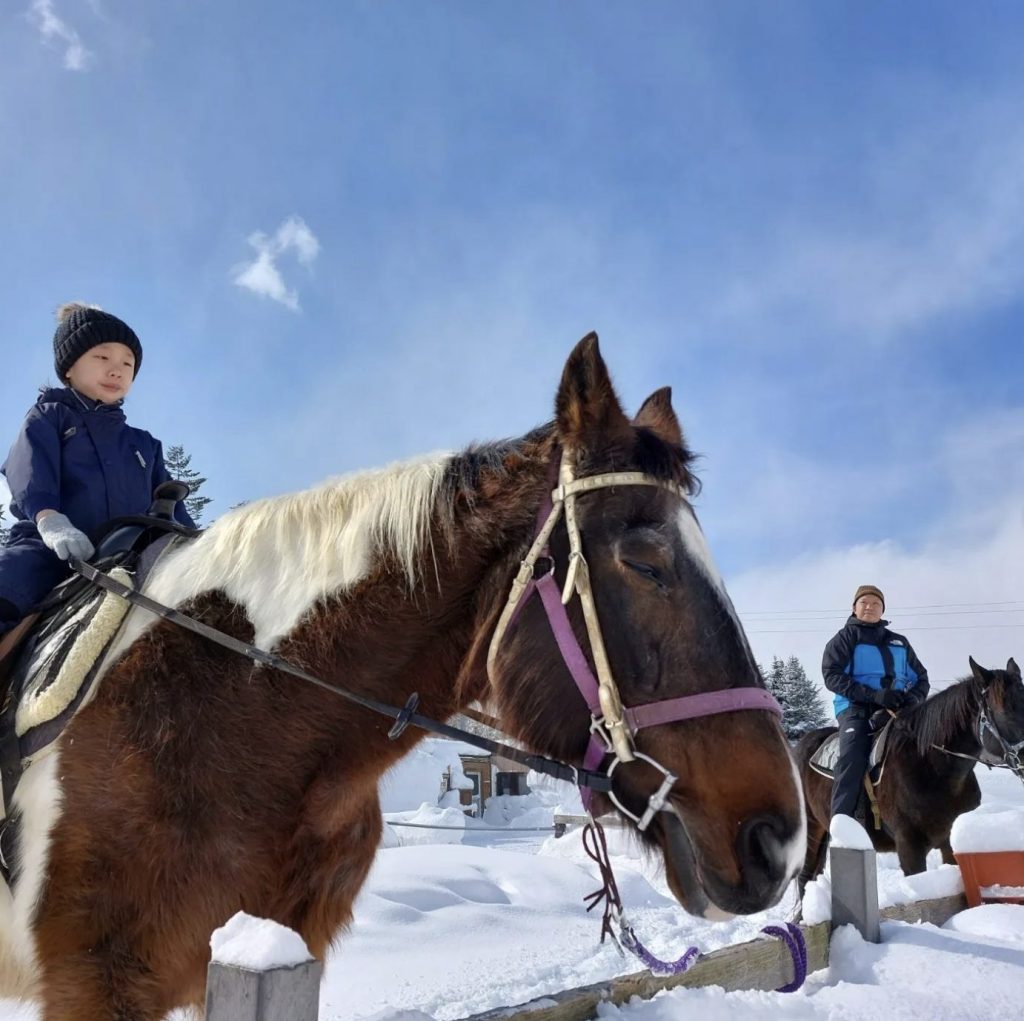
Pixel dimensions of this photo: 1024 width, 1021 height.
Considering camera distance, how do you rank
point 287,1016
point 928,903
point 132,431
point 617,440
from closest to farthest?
point 287,1016 → point 617,440 → point 132,431 → point 928,903

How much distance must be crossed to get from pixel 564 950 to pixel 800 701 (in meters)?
43.2

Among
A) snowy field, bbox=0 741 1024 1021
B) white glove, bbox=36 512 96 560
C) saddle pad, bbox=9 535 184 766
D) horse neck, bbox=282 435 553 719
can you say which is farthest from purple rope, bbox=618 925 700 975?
white glove, bbox=36 512 96 560

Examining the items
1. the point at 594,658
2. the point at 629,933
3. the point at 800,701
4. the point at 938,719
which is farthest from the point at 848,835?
the point at 800,701

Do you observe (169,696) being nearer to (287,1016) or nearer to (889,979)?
(287,1016)

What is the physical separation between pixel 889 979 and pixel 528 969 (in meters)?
2.24

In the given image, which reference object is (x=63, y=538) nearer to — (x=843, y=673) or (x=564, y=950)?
(x=564, y=950)

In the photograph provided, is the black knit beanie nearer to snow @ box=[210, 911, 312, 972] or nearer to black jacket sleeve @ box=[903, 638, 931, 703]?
snow @ box=[210, 911, 312, 972]

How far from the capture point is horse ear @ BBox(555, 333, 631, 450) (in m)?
2.25

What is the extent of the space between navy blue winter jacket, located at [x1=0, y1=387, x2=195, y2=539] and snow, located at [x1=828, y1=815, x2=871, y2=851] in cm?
411

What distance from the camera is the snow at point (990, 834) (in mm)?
5414

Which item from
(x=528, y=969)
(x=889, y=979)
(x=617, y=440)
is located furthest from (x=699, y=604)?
(x=528, y=969)

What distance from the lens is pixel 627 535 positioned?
6.79 feet

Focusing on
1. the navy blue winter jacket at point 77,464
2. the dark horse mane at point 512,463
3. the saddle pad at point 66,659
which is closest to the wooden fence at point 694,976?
the saddle pad at point 66,659

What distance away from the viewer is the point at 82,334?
312 cm
